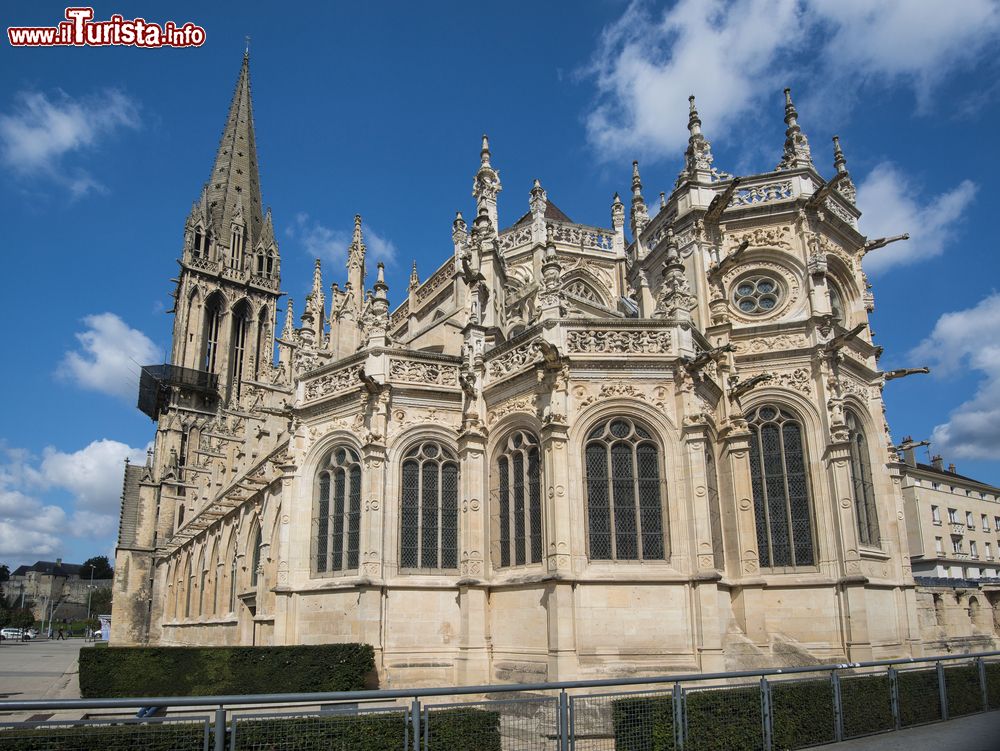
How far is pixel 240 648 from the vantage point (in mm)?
17156

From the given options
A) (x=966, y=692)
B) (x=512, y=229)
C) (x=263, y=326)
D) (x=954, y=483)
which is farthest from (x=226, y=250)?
(x=966, y=692)

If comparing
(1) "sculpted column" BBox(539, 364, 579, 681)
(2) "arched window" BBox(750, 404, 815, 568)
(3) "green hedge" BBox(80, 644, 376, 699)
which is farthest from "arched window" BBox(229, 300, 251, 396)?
(1) "sculpted column" BBox(539, 364, 579, 681)

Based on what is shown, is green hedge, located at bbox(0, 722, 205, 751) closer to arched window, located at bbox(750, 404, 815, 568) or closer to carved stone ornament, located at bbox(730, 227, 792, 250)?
arched window, located at bbox(750, 404, 815, 568)

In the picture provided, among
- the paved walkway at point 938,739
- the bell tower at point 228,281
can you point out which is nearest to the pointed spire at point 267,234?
the bell tower at point 228,281

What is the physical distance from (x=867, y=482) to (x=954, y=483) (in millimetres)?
33502

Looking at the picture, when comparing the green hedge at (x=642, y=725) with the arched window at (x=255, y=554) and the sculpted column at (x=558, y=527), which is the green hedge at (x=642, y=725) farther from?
the arched window at (x=255, y=554)

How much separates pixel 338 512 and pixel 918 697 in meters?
12.8

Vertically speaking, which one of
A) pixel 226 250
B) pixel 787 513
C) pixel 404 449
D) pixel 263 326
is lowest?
pixel 787 513

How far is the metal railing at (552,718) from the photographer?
6.97 m

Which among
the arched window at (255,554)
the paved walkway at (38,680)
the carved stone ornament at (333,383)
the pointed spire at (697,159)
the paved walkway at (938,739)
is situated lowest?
the paved walkway at (38,680)

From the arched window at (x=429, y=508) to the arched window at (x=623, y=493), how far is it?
3.87 m

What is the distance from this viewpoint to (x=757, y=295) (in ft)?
72.4

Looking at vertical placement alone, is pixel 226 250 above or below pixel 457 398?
above

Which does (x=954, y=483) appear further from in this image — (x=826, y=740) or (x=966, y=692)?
(x=826, y=740)
